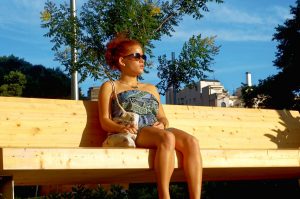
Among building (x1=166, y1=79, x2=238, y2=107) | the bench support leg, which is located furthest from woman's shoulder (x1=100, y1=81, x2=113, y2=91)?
building (x1=166, y1=79, x2=238, y2=107)

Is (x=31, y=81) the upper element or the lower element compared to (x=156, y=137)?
upper

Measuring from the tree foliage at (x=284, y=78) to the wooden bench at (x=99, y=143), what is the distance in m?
10.3

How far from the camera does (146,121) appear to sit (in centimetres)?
457

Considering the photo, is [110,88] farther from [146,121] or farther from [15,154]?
[15,154]

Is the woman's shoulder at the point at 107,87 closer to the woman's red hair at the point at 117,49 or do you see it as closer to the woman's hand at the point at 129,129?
the woman's red hair at the point at 117,49

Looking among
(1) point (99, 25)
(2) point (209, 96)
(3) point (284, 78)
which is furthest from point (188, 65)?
(2) point (209, 96)

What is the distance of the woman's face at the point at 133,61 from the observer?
15.7 ft

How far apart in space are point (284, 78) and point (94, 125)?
508 inches

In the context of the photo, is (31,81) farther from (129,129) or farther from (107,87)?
(129,129)

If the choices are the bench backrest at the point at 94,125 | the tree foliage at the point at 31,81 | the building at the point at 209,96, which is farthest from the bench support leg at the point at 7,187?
the building at the point at 209,96

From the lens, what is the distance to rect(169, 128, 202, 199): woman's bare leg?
12.7 feet

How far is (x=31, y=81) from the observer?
64.9 ft

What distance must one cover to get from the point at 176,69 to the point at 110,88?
4027 mm

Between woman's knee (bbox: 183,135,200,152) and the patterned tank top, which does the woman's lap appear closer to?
woman's knee (bbox: 183,135,200,152)
